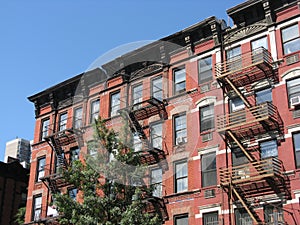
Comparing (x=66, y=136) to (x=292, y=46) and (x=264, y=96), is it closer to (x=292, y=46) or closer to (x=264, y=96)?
(x=264, y=96)

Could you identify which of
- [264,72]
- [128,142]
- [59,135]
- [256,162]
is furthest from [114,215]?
[59,135]

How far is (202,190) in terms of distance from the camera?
2681cm

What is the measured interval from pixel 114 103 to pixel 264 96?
38.8 ft

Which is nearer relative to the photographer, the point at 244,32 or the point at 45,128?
the point at 244,32

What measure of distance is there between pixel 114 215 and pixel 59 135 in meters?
13.7

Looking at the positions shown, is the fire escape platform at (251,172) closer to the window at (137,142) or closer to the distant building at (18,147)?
the window at (137,142)

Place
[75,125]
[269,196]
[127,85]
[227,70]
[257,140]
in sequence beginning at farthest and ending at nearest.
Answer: [75,125]
[127,85]
[227,70]
[257,140]
[269,196]

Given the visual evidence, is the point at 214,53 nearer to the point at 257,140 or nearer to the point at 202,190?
the point at 257,140

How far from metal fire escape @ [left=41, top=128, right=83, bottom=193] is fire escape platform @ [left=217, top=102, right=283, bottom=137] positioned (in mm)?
12376

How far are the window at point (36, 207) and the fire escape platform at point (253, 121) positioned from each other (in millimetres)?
15902

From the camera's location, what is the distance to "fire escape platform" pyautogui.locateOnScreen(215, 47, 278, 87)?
1043 inches

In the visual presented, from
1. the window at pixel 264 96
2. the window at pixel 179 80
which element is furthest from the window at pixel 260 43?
the window at pixel 179 80

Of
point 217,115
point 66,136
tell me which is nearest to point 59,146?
point 66,136

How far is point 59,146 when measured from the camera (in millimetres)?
36312
